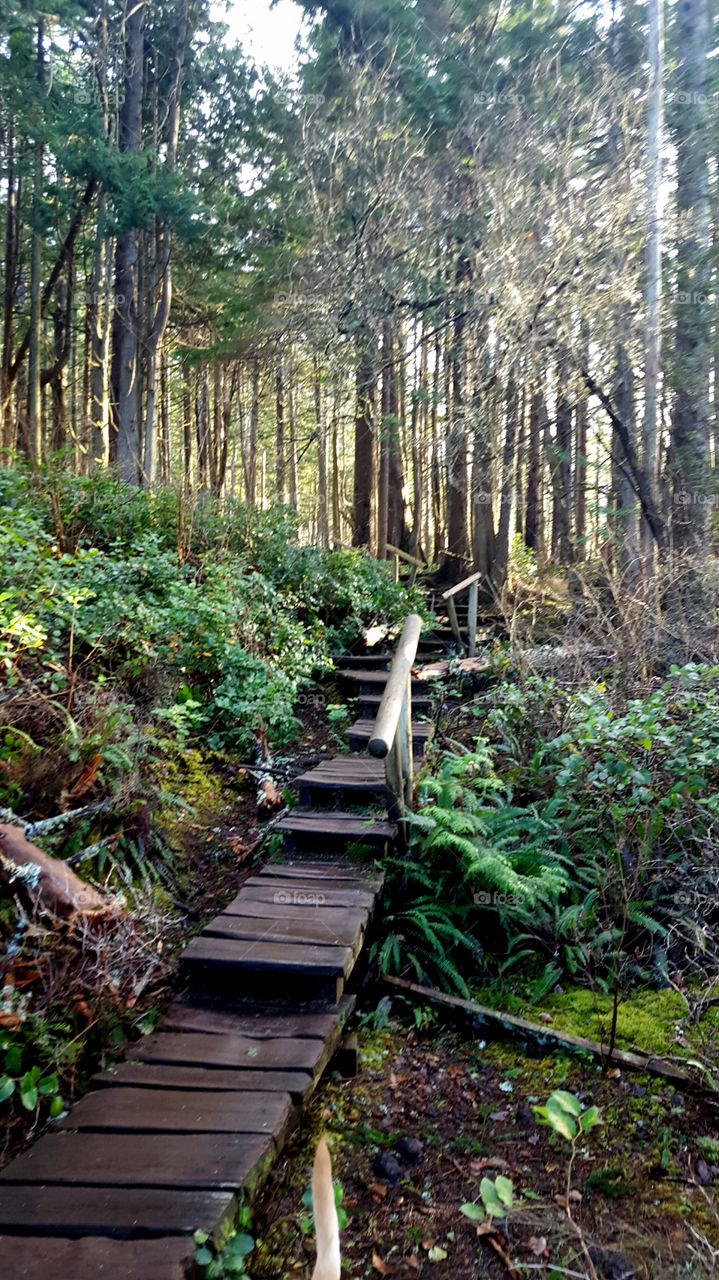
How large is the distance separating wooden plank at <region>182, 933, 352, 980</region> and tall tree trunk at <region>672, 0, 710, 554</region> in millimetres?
8623

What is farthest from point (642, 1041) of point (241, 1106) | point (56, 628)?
point (56, 628)

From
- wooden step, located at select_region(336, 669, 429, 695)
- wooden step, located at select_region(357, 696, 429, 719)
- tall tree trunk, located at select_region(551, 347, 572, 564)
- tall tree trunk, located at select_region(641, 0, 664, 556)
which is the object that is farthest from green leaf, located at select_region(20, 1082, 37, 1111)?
tall tree trunk, located at select_region(551, 347, 572, 564)

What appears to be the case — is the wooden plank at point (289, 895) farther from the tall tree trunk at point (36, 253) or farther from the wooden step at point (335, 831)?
the tall tree trunk at point (36, 253)

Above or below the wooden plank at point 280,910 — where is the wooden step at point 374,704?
above

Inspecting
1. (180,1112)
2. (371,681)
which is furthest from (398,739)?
(371,681)

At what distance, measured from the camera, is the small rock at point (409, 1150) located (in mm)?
3000

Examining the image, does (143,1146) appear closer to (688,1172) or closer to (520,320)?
(688,1172)

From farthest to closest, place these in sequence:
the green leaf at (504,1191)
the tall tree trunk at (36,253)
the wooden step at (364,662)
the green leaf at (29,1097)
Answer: the tall tree trunk at (36,253) < the wooden step at (364,662) < the green leaf at (29,1097) < the green leaf at (504,1191)

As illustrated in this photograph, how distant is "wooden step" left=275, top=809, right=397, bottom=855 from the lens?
4.84 metres

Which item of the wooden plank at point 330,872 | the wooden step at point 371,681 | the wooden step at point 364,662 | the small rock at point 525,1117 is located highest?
the wooden step at point 364,662

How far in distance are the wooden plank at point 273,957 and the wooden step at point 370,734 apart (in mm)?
2937

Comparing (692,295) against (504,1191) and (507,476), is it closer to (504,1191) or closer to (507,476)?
(507,476)

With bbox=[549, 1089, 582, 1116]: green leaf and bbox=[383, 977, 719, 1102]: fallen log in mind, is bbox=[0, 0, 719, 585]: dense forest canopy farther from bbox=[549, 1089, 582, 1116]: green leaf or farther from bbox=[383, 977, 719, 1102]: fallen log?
bbox=[549, 1089, 582, 1116]: green leaf

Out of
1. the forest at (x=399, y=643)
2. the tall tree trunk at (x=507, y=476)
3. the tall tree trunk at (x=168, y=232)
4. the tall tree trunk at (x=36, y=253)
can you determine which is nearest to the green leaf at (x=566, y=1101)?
the forest at (x=399, y=643)
